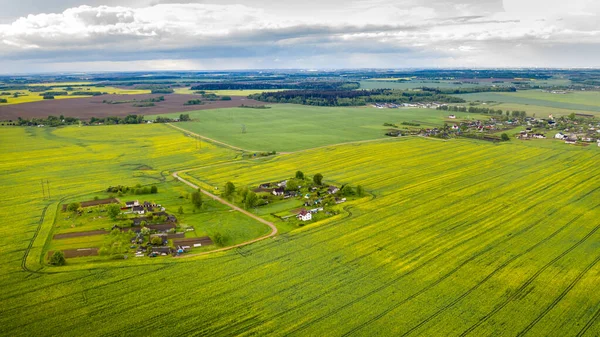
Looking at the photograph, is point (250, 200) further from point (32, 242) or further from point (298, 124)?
point (298, 124)

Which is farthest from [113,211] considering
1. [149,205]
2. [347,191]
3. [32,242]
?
[347,191]

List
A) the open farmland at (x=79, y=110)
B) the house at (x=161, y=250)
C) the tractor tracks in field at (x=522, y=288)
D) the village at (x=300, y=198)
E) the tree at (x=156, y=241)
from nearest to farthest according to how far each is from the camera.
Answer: the tractor tracks in field at (x=522, y=288), the house at (x=161, y=250), the tree at (x=156, y=241), the village at (x=300, y=198), the open farmland at (x=79, y=110)

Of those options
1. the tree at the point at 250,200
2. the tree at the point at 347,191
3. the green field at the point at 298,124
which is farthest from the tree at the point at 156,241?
the green field at the point at 298,124

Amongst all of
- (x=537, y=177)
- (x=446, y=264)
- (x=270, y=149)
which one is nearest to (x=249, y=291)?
(x=446, y=264)

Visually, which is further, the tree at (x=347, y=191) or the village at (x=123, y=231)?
the tree at (x=347, y=191)

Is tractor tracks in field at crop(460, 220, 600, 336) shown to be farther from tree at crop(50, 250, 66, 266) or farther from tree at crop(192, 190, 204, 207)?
tree at crop(192, 190, 204, 207)

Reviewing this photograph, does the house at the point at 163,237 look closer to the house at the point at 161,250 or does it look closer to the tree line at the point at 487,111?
the house at the point at 161,250
